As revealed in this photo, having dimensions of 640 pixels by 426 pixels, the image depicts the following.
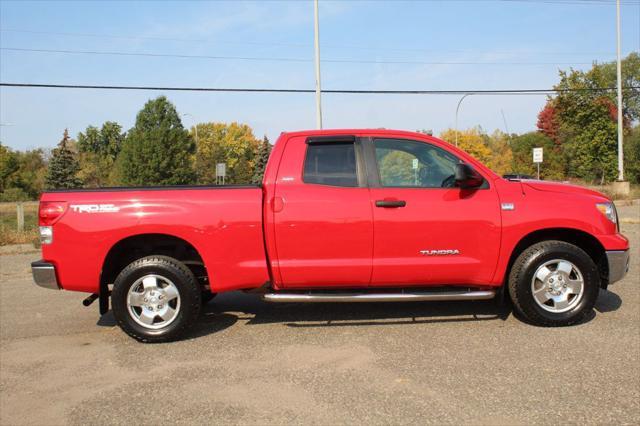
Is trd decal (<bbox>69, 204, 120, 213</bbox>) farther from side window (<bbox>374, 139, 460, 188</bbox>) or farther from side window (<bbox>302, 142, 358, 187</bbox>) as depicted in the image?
side window (<bbox>374, 139, 460, 188</bbox>)

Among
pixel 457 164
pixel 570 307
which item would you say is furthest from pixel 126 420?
pixel 570 307

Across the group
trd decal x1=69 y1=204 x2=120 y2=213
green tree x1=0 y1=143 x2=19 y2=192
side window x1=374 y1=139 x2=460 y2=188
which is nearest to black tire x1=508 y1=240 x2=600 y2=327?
side window x1=374 y1=139 x2=460 y2=188

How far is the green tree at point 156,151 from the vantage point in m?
70.0

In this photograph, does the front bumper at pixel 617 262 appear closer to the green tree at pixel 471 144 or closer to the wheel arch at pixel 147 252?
the wheel arch at pixel 147 252

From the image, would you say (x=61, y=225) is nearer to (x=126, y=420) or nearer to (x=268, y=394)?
(x=126, y=420)

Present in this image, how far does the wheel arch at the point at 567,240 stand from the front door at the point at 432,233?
357 millimetres

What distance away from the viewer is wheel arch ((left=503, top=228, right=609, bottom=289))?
4754 mm

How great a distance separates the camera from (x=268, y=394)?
3.46m

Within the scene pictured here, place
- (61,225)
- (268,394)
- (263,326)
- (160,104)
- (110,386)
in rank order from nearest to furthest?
1. (268,394)
2. (110,386)
3. (61,225)
4. (263,326)
5. (160,104)

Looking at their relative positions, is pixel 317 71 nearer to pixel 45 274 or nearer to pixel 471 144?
pixel 45 274

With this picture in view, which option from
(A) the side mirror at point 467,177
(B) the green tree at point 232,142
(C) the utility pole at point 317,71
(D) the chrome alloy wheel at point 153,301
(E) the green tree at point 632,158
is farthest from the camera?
(B) the green tree at point 232,142

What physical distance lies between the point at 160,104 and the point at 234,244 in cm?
7551

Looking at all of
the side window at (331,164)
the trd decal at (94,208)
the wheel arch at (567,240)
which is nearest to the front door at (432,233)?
the side window at (331,164)

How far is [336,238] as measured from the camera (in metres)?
4.50
